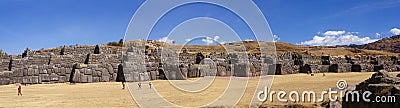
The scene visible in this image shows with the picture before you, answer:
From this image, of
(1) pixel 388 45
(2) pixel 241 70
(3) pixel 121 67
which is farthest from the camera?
(1) pixel 388 45

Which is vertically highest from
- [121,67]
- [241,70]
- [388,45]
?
[388,45]

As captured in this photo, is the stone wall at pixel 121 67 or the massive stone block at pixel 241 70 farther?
the massive stone block at pixel 241 70

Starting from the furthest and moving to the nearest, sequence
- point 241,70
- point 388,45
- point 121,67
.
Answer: point 388,45 < point 241,70 < point 121,67

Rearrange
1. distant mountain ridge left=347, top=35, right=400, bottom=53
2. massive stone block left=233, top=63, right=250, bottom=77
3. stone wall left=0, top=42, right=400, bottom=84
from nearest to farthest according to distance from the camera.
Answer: stone wall left=0, top=42, right=400, bottom=84
massive stone block left=233, top=63, right=250, bottom=77
distant mountain ridge left=347, top=35, right=400, bottom=53

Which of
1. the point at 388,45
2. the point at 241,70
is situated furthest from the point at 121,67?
the point at 388,45

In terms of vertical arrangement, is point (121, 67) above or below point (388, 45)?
below

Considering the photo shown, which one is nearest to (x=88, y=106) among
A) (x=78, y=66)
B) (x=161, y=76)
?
(x=78, y=66)

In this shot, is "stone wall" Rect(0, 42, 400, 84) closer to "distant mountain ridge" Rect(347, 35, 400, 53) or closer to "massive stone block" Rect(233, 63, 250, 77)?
"massive stone block" Rect(233, 63, 250, 77)

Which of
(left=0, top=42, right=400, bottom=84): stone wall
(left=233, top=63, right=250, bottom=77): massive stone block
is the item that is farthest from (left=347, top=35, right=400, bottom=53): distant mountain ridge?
(left=233, top=63, right=250, bottom=77): massive stone block

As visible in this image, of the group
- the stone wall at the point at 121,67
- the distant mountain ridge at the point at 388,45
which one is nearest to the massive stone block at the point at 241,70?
the stone wall at the point at 121,67

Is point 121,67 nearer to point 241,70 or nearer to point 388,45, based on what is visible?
point 241,70

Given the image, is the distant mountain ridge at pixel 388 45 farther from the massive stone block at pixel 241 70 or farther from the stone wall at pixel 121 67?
the massive stone block at pixel 241 70

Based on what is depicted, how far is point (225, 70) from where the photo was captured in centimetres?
3434

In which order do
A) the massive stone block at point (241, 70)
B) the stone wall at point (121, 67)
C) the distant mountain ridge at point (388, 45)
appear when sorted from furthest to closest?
1. the distant mountain ridge at point (388, 45)
2. the massive stone block at point (241, 70)
3. the stone wall at point (121, 67)
